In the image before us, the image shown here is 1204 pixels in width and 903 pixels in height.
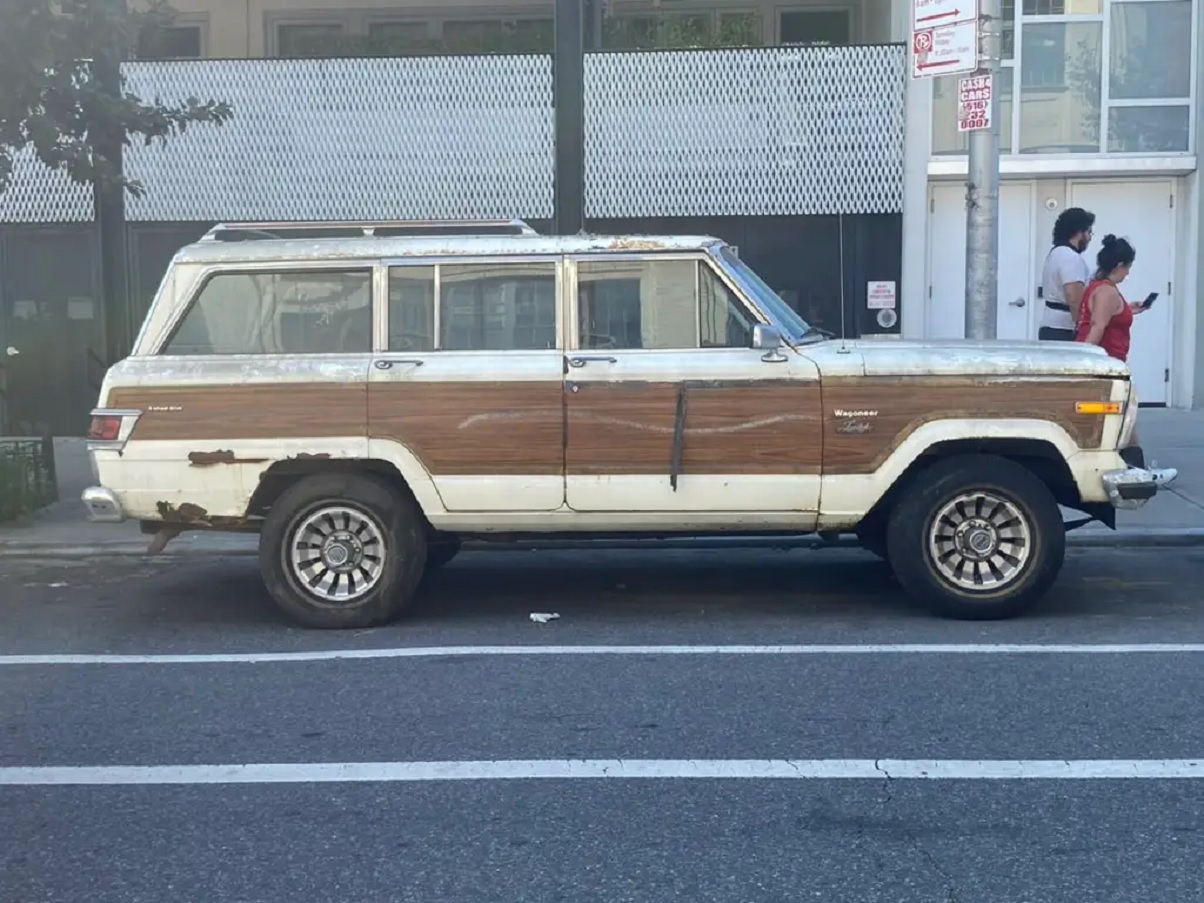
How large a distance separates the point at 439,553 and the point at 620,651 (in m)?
2.01

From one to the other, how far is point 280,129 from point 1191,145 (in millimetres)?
9017

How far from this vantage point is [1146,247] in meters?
16.0

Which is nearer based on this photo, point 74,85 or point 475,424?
point 475,424

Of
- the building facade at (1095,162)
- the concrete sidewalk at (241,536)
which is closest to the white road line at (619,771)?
the concrete sidewalk at (241,536)

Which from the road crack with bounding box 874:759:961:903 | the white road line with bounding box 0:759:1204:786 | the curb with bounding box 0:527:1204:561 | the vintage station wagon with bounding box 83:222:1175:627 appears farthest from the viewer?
the curb with bounding box 0:527:1204:561

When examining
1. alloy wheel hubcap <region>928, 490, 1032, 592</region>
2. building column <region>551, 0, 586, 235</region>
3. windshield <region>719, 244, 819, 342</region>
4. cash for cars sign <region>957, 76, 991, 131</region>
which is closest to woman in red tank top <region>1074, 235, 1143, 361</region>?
cash for cars sign <region>957, 76, 991, 131</region>

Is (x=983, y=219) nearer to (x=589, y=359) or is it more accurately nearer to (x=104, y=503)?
(x=589, y=359)

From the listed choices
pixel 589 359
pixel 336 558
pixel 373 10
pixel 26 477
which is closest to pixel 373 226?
pixel 589 359

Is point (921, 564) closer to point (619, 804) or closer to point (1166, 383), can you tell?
point (619, 804)

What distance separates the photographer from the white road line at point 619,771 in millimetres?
5484

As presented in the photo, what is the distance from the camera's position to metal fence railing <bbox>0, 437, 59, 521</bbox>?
11430mm

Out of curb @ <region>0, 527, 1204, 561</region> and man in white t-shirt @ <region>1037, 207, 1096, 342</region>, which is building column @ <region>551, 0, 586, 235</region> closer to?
man in white t-shirt @ <region>1037, 207, 1096, 342</region>

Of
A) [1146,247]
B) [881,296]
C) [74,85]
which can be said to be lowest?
[881,296]

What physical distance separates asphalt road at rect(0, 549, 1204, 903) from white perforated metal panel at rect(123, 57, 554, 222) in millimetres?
7004
